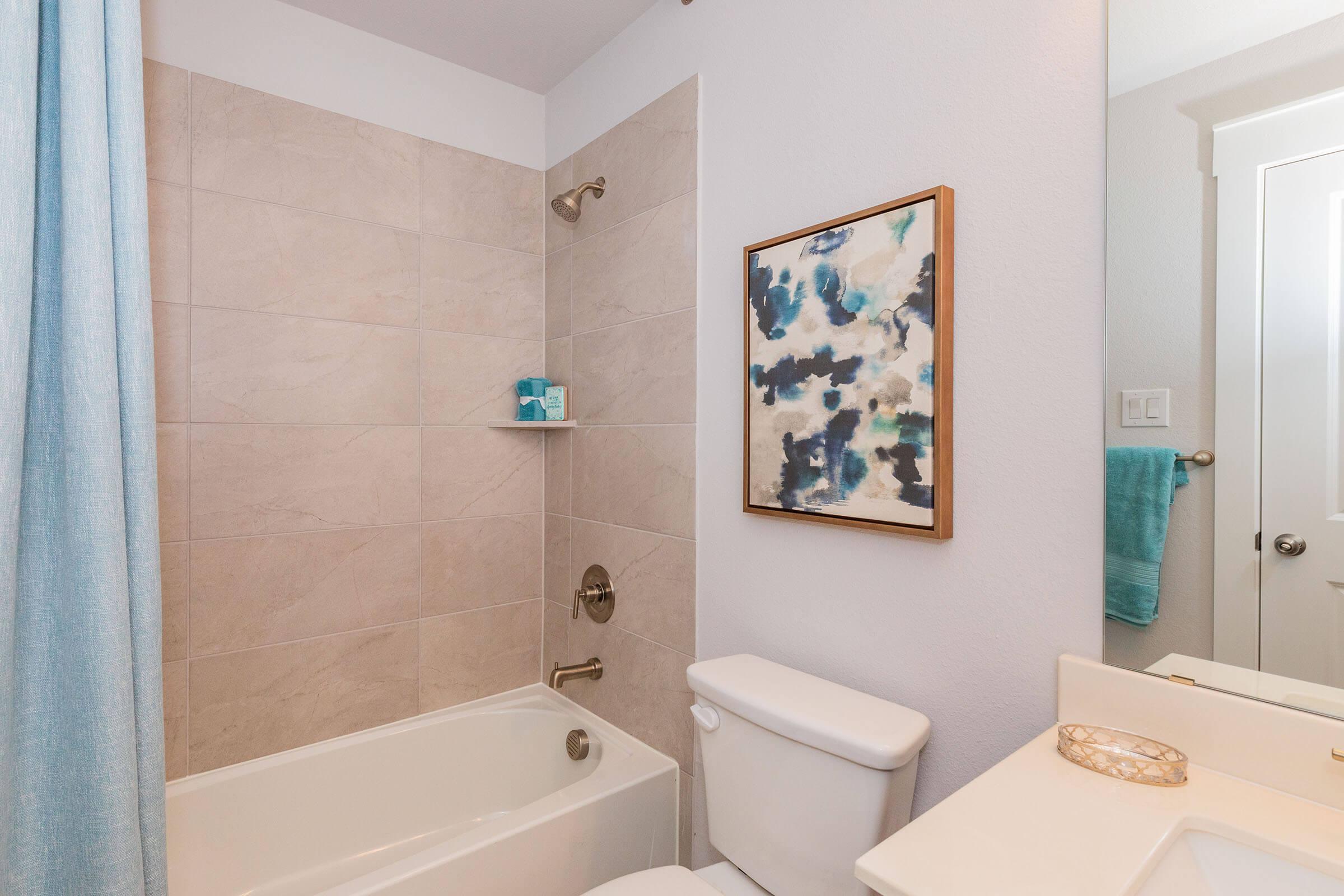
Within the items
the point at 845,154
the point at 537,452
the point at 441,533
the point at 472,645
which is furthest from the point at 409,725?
the point at 845,154

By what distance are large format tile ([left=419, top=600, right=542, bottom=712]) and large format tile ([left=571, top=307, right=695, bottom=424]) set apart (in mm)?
697

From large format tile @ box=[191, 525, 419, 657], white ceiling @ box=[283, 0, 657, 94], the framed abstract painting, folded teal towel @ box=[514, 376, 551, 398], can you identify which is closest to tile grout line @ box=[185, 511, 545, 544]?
large format tile @ box=[191, 525, 419, 657]

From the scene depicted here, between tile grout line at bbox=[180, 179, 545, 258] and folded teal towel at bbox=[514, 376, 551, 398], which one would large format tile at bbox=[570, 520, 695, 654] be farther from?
tile grout line at bbox=[180, 179, 545, 258]

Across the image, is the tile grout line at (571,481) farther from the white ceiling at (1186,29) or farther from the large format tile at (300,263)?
the white ceiling at (1186,29)

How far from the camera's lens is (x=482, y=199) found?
6.93 ft

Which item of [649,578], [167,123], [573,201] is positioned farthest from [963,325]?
[167,123]

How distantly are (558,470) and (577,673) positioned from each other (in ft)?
2.07

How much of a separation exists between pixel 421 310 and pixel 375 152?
1.49 ft

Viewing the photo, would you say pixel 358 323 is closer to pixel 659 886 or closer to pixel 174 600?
pixel 174 600

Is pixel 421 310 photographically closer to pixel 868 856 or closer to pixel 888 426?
pixel 888 426

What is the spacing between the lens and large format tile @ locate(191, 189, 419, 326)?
5.50ft

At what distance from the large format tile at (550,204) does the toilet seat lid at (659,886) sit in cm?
171

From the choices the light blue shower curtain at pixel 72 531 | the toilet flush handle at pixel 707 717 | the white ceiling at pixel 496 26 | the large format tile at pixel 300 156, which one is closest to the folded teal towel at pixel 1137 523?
the toilet flush handle at pixel 707 717

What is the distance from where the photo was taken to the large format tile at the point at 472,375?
2.01m
